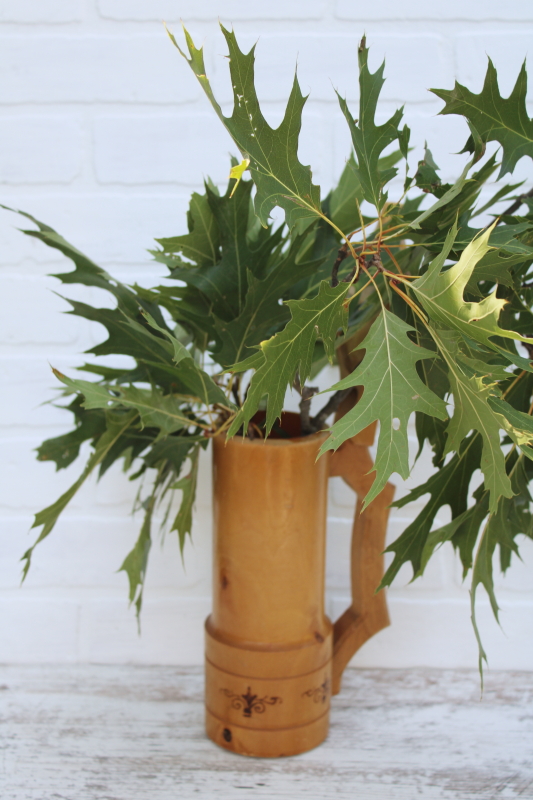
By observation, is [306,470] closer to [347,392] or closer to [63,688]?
[347,392]

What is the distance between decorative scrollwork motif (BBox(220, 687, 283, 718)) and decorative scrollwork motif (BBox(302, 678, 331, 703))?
3cm

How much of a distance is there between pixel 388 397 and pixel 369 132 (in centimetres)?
18

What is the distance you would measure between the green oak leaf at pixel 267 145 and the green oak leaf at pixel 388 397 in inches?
3.8

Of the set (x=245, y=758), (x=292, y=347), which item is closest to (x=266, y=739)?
(x=245, y=758)

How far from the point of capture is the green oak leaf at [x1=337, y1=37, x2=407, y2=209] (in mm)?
447

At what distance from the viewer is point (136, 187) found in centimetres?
84

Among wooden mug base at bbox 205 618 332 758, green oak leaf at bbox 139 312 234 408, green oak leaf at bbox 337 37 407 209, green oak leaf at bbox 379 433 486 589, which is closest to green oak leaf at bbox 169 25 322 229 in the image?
green oak leaf at bbox 337 37 407 209

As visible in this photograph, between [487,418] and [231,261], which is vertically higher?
[231,261]

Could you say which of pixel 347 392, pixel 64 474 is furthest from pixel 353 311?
pixel 64 474

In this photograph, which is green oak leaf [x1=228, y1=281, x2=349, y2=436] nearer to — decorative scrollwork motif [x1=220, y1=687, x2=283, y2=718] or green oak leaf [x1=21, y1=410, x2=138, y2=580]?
green oak leaf [x1=21, y1=410, x2=138, y2=580]

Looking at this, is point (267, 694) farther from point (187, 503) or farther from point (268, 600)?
point (187, 503)

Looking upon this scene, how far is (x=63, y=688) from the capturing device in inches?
31.7

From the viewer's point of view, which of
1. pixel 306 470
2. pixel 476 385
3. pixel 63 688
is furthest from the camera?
pixel 63 688

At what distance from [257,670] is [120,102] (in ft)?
2.10
